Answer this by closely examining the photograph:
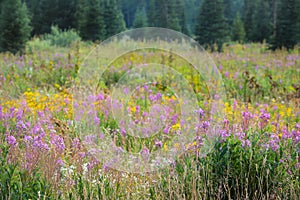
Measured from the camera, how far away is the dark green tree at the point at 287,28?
17906mm

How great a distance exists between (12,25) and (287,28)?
12245mm

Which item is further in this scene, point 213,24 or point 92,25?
point 92,25

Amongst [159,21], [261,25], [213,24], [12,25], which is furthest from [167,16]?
[12,25]

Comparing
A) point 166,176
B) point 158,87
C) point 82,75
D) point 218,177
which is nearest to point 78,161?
point 166,176

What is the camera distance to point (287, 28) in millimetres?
18656

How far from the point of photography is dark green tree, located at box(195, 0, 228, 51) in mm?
21891

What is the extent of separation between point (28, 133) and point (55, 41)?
14926 millimetres

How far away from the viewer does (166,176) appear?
3.19 metres

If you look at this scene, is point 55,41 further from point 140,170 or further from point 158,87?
point 140,170

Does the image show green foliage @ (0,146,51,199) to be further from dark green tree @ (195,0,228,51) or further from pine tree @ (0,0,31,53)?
dark green tree @ (195,0,228,51)

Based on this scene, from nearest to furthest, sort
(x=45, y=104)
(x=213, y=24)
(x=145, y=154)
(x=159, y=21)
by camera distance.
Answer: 1. (x=145, y=154)
2. (x=45, y=104)
3. (x=213, y=24)
4. (x=159, y=21)

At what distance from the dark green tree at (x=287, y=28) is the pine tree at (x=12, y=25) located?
10.8 metres

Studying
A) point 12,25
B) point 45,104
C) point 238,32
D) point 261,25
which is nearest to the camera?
point 45,104

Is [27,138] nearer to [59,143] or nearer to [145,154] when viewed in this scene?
[59,143]
